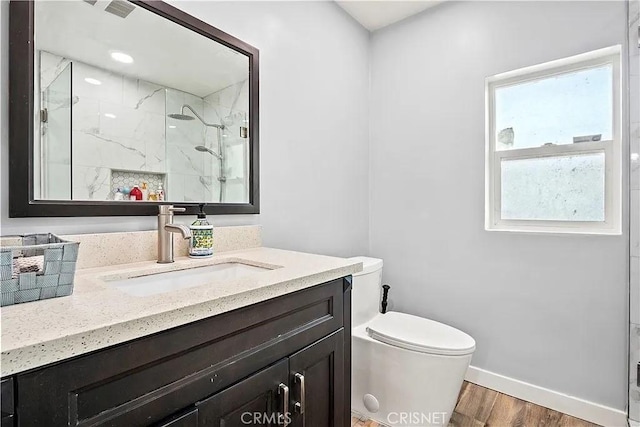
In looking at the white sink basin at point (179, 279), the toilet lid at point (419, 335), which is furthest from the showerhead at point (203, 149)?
the toilet lid at point (419, 335)

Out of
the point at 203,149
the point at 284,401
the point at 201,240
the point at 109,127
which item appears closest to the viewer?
the point at 284,401

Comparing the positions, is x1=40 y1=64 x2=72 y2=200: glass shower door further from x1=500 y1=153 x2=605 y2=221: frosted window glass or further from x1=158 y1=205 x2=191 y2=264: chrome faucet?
x1=500 y1=153 x2=605 y2=221: frosted window glass

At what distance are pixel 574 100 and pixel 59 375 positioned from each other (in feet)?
7.81

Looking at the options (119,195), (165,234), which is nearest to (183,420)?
(165,234)

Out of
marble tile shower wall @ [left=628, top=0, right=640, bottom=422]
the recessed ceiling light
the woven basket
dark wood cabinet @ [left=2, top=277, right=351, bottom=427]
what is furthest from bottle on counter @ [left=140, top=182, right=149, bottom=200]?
marble tile shower wall @ [left=628, top=0, right=640, bottom=422]

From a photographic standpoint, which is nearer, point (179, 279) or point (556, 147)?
point (179, 279)

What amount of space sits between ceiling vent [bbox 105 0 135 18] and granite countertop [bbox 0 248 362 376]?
0.89m

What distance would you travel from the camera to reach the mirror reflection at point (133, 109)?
3.36 ft

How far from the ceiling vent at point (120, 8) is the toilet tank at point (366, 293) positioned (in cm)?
146

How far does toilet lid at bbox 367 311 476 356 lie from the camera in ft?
4.88

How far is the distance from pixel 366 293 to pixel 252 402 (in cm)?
113

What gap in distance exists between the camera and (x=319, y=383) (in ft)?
3.39

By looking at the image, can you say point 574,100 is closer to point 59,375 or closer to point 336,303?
point 336,303

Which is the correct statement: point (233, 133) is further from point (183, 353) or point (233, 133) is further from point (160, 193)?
point (183, 353)
